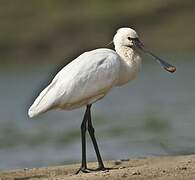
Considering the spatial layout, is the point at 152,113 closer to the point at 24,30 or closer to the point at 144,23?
the point at 144,23

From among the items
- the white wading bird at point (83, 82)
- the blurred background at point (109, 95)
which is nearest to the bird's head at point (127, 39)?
the white wading bird at point (83, 82)

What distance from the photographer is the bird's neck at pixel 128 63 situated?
484 inches

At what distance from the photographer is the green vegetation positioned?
45.3 m

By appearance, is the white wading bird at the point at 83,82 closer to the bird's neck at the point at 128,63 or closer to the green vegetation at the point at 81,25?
the bird's neck at the point at 128,63

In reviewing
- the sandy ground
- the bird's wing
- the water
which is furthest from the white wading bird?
the water

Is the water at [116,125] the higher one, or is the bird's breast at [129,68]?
the water at [116,125]

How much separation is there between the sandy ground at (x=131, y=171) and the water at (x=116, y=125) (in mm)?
1727

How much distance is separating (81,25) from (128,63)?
3846cm

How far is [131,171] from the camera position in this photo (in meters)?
11.6

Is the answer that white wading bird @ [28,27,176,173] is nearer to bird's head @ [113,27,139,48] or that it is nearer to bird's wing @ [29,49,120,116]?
bird's wing @ [29,49,120,116]

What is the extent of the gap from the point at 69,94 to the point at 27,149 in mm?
6140

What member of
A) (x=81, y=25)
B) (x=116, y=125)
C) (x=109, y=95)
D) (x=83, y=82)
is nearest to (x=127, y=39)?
(x=83, y=82)

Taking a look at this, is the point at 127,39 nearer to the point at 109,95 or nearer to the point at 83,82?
the point at 83,82

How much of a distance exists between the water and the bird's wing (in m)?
3.11
